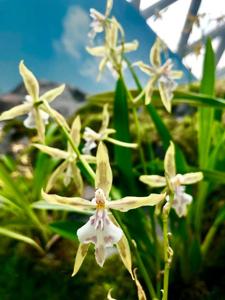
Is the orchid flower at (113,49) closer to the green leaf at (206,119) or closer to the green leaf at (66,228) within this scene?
the green leaf at (206,119)

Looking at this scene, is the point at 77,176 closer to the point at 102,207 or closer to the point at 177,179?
the point at 177,179

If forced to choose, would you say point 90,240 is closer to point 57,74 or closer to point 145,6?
point 145,6

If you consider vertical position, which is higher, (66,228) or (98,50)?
(98,50)

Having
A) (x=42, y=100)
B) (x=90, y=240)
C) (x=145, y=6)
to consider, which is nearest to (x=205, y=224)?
(x=42, y=100)

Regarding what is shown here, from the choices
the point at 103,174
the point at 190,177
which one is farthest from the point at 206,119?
the point at 103,174

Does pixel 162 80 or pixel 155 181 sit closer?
pixel 155 181

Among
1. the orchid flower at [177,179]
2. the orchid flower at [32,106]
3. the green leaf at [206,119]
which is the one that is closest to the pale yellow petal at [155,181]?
the orchid flower at [177,179]

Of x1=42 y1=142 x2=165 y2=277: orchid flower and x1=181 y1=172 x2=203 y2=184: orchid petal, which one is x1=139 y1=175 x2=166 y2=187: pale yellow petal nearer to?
x1=181 y1=172 x2=203 y2=184: orchid petal
